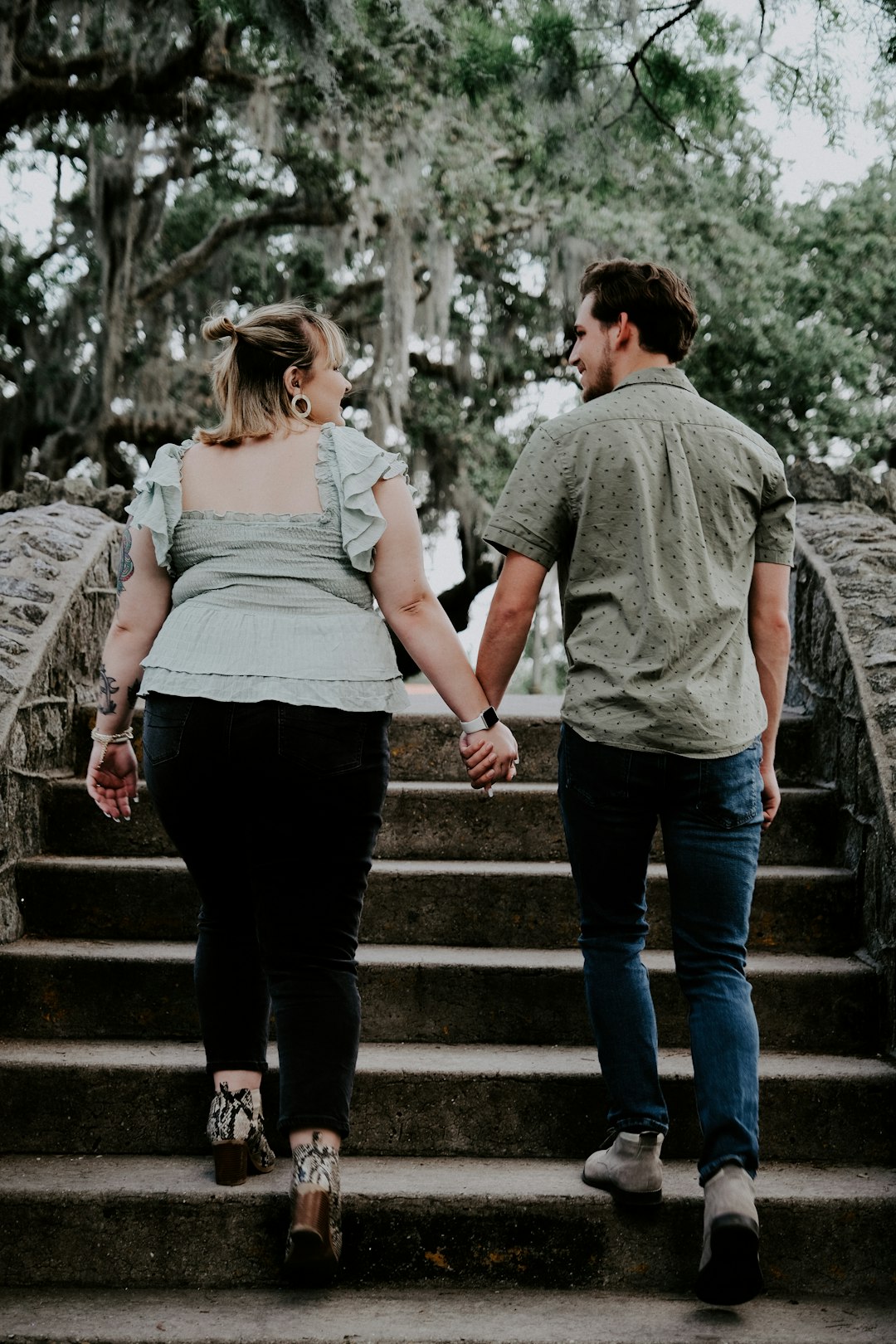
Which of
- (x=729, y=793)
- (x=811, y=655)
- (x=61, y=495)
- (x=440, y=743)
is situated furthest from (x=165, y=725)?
(x=61, y=495)

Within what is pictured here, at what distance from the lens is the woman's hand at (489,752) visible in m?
2.24

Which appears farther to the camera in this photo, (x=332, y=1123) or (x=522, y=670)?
(x=522, y=670)

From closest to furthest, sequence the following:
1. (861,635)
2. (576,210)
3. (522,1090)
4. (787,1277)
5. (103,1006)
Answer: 1. (787,1277)
2. (522,1090)
3. (103,1006)
4. (861,635)
5. (576,210)

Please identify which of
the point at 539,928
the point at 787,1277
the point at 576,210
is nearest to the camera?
the point at 787,1277

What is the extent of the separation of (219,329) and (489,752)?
91 cm

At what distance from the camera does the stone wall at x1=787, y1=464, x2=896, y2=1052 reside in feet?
8.92

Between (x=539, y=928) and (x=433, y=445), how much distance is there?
9410 millimetres

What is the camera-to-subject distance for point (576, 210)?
34.4 ft

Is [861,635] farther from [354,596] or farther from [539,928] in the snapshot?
[354,596]

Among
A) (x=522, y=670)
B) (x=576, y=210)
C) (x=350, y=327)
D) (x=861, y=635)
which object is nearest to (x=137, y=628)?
(x=861, y=635)

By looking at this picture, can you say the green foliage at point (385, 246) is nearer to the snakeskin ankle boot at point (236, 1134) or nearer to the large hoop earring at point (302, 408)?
the large hoop earring at point (302, 408)

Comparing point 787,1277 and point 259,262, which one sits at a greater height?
point 259,262

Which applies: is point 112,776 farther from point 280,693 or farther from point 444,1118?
point 444,1118

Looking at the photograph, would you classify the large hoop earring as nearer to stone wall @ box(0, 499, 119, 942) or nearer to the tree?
stone wall @ box(0, 499, 119, 942)
